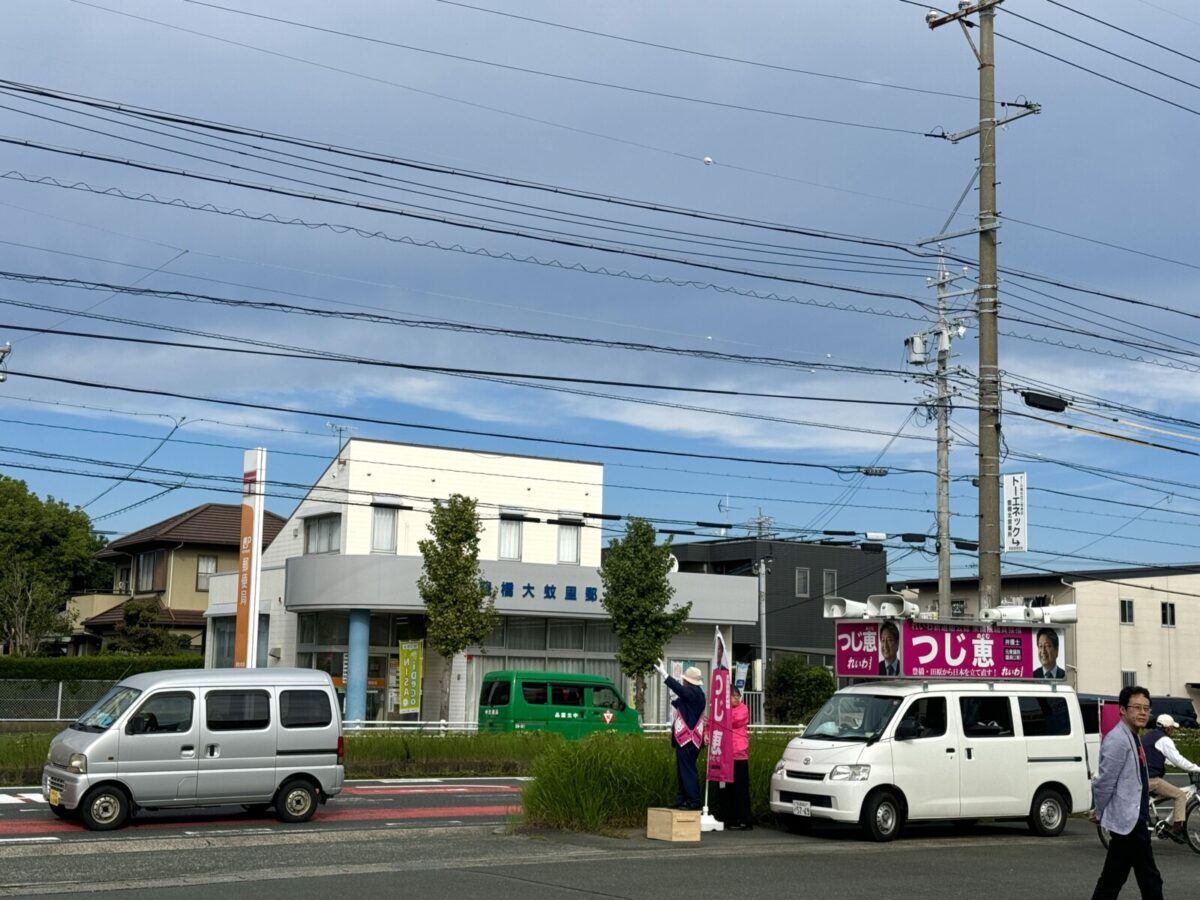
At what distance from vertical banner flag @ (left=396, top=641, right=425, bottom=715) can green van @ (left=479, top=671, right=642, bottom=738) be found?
3.95 meters

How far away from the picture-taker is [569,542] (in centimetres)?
4325

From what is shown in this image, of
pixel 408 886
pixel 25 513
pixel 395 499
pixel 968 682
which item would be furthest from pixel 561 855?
pixel 25 513

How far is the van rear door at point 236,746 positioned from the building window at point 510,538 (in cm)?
2433

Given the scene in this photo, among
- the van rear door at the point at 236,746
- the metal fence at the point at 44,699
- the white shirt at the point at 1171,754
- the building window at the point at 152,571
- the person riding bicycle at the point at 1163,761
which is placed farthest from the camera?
the building window at the point at 152,571

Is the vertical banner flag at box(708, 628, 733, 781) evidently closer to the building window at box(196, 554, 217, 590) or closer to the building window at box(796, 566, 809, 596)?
the building window at box(196, 554, 217, 590)

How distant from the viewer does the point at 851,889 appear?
12242mm

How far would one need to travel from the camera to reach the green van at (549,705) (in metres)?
31.5

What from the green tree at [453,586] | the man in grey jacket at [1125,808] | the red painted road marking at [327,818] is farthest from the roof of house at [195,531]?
the man in grey jacket at [1125,808]

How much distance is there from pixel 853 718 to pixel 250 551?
21791mm

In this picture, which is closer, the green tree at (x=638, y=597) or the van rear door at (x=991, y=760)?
the van rear door at (x=991, y=760)

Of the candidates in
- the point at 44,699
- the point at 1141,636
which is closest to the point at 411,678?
the point at 44,699

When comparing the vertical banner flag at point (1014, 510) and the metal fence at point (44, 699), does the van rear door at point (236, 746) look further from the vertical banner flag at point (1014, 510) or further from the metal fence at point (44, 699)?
the metal fence at point (44, 699)

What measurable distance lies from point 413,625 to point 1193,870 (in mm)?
28743

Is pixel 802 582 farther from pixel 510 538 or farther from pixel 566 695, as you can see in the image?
pixel 566 695
